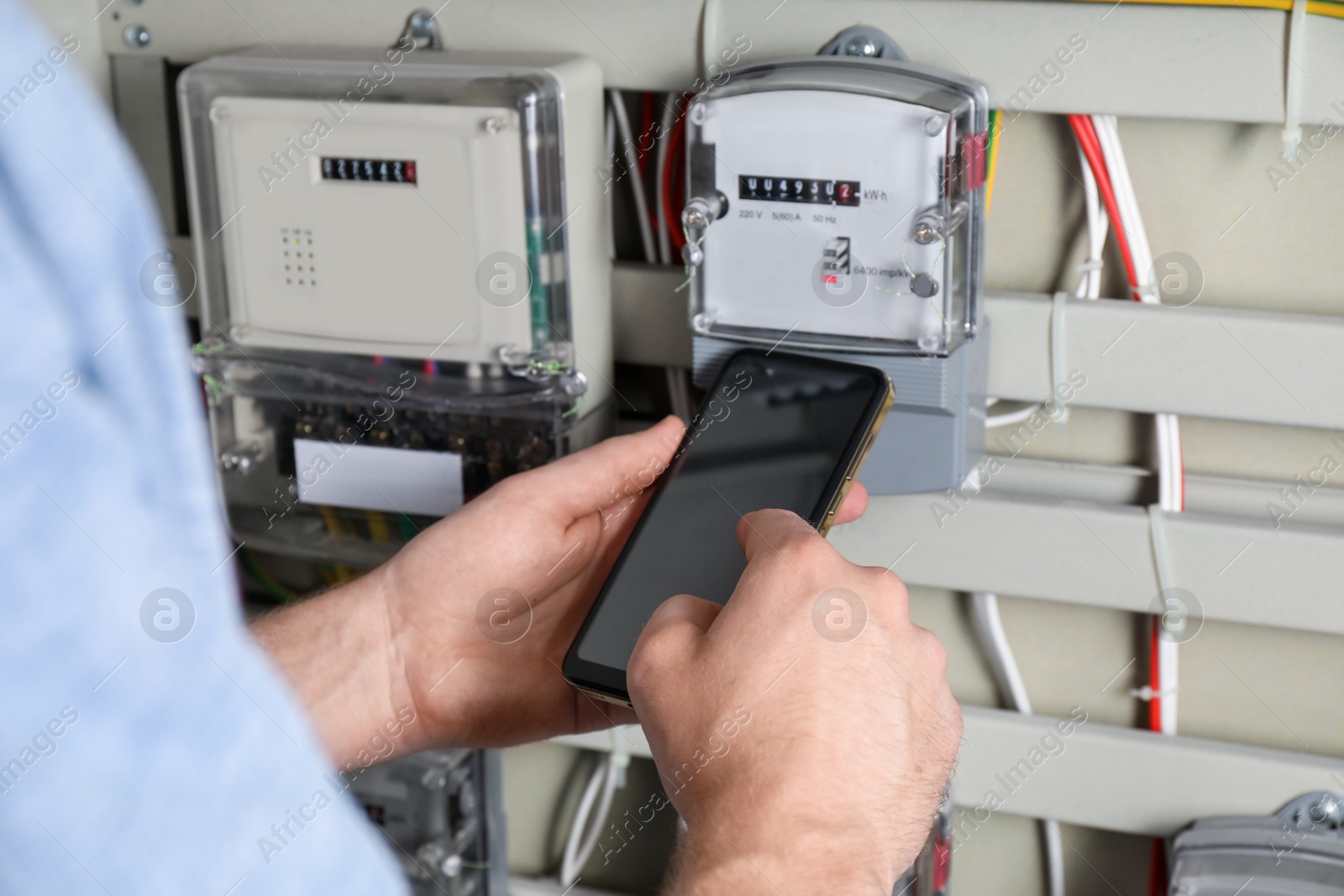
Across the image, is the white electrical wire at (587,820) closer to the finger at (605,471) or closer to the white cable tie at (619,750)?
the white cable tie at (619,750)

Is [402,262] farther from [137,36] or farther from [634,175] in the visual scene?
[137,36]

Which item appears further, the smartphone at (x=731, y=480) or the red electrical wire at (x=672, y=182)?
the red electrical wire at (x=672, y=182)

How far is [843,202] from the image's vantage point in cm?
76

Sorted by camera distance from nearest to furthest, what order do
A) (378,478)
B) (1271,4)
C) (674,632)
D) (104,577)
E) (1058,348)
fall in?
(104,577), (674,632), (1271,4), (1058,348), (378,478)

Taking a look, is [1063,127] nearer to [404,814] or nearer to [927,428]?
[927,428]

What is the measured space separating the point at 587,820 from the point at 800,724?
66 cm

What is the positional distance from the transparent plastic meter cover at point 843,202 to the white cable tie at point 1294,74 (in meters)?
0.18

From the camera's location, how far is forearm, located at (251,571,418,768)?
2.56 ft

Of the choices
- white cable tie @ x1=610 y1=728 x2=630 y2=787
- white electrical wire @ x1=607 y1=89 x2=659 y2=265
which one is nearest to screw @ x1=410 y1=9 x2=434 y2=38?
white electrical wire @ x1=607 y1=89 x2=659 y2=265

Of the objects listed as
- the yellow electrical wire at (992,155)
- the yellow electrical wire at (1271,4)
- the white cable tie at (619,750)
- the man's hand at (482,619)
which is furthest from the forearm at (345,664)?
the yellow electrical wire at (1271,4)

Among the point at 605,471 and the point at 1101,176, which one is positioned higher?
the point at 1101,176

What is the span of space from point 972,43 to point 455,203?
367 millimetres

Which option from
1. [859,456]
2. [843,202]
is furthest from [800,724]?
[843,202]

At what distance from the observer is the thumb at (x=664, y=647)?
57cm
